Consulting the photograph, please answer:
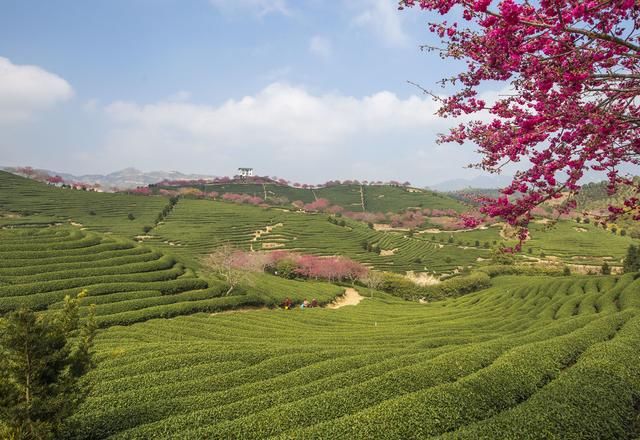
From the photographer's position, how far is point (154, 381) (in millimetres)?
12266

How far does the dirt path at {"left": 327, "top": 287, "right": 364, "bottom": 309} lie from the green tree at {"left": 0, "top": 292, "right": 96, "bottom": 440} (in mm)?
38176

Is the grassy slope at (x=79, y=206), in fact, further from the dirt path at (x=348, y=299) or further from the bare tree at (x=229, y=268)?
the dirt path at (x=348, y=299)

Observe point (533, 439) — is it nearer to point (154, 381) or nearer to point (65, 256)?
point (154, 381)

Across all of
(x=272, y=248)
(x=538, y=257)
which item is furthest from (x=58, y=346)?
(x=538, y=257)

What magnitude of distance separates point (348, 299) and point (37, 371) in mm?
44605

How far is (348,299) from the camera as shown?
163 ft

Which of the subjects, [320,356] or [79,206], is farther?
[79,206]

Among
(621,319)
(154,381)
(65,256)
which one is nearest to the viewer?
(154,381)

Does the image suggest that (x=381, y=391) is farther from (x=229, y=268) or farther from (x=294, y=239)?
(x=294, y=239)

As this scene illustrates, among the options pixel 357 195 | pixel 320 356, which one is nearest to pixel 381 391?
pixel 320 356

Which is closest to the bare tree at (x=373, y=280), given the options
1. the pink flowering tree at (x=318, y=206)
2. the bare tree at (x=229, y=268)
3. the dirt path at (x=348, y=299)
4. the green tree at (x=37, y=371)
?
the dirt path at (x=348, y=299)

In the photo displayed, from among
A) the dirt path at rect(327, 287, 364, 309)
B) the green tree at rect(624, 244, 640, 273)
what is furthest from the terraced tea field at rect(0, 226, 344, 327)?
the green tree at rect(624, 244, 640, 273)

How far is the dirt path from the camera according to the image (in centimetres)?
4594

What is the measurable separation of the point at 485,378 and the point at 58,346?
10.6 m
